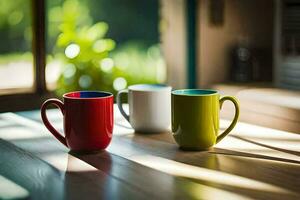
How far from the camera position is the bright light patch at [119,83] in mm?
3543

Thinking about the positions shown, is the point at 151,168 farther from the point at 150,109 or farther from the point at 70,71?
the point at 70,71

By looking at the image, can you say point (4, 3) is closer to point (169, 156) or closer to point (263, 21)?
point (263, 21)

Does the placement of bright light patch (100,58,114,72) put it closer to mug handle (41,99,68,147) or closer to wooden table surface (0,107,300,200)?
wooden table surface (0,107,300,200)

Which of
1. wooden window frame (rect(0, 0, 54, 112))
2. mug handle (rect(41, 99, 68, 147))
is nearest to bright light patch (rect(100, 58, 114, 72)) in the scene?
wooden window frame (rect(0, 0, 54, 112))

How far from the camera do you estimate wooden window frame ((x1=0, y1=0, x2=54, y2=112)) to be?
2.77 meters

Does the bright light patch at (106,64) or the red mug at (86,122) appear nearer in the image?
the red mug at (86,122)

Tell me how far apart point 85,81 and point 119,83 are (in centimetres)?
23

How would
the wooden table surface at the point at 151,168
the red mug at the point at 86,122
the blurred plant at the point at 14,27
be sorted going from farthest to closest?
the blurred plant at the point at 14,27 < the red mug at the point at 86,122 < the wooden table surface at the point at 151,168

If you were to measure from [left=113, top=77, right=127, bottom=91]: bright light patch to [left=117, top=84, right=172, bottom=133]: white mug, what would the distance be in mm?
2135

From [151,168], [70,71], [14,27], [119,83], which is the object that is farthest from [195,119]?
[119,83]

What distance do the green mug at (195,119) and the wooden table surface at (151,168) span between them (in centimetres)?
3

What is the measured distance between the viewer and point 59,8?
3.34 m

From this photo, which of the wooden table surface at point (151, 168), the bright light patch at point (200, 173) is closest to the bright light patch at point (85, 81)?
the wooden table surface at point (151, 168)

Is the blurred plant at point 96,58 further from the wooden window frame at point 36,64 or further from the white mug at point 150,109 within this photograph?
the white mug at point 150,109
